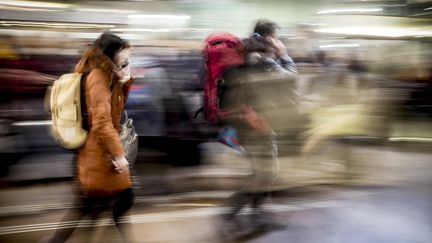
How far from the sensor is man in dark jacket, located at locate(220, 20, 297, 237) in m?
3.56

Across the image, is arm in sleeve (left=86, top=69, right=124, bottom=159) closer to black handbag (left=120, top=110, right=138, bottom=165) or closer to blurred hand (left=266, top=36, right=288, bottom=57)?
black handbag (left=120, top=110, right=138, bottom=165)

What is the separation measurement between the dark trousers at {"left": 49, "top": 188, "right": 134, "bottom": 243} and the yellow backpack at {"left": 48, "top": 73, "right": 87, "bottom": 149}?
368mm

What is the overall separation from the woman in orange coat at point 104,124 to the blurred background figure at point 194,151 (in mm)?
879

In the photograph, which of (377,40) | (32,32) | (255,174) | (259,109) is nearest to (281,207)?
(255,174)

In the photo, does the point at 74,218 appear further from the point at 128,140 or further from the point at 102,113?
the point at 102,113

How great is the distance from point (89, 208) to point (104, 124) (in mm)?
575

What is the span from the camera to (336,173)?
Answer: 5746 millimetres

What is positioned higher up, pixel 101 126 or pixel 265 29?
pixel 265 29

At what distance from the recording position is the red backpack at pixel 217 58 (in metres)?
3.52

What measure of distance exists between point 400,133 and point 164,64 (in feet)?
15.3

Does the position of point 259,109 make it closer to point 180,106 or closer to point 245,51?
point 245,51

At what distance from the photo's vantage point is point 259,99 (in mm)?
3627

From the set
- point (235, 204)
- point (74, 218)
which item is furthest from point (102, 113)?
point (235, 204)

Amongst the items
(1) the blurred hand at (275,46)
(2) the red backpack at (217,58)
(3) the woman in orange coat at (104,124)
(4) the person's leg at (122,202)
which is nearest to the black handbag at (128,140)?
(3) the woman in orange coat at (104,124)
